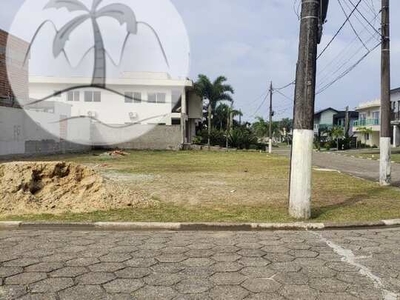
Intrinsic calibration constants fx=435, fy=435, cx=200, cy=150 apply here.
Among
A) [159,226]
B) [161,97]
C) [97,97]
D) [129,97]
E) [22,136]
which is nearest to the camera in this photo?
[159,226]

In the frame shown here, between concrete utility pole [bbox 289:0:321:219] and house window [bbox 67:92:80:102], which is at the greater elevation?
house window [bbox 67:92:80:102]

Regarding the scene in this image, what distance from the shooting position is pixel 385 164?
41.9 ft

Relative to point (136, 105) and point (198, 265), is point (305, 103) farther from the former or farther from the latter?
point (136, 105)

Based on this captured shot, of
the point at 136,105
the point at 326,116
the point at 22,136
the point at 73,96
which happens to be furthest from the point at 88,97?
the point at 326,116

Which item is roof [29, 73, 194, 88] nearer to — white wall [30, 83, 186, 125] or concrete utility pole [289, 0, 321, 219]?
white wall [30, 83, 186, 125]

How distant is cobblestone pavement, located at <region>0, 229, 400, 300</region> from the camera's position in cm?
382

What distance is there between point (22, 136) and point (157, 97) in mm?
18535

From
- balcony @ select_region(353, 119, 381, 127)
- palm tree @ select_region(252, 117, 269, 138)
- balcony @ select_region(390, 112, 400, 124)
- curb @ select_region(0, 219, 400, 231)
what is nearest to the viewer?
curb @ select_region(0, 219, 400, 231)

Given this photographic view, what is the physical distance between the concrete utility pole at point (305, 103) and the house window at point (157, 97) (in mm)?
34352

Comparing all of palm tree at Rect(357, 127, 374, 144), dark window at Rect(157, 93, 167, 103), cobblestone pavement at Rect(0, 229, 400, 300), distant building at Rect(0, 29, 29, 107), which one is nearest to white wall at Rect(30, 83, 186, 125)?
dark window at Rect(157, 93, 167, 103)

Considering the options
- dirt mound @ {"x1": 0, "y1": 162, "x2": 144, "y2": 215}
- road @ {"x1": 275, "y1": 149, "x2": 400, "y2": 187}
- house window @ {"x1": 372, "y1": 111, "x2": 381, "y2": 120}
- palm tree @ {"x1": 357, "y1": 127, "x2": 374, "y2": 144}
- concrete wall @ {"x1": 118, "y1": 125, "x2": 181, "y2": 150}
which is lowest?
road @ {"x1": 275, "y1": 149, "x2": 400, "y2": 187}

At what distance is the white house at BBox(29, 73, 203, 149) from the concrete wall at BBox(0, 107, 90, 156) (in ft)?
33.9

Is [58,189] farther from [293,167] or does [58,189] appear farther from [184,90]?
[184,90]

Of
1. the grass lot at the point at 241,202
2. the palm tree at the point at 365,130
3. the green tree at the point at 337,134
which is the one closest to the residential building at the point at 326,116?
the palm tree at the point at 365,130
